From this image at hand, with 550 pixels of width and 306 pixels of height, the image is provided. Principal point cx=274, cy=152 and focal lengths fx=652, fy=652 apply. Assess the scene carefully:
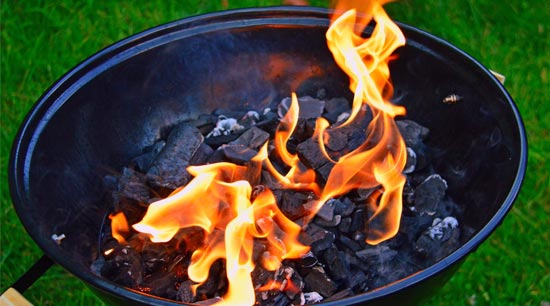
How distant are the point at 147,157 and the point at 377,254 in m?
0.89

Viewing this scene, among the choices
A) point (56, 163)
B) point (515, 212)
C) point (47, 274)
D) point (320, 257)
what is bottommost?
point (515, 212)

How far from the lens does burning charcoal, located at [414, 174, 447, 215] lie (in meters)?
2.16

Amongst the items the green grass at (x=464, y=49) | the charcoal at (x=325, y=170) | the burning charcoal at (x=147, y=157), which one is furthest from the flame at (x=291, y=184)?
the green grass at (x=464, y=49)

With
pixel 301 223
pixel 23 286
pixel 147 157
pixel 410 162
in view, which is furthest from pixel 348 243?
pixel 23 286

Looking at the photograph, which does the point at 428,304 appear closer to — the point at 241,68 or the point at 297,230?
the point at 297,230

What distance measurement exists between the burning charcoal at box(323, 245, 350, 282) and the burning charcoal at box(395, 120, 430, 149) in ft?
1.77

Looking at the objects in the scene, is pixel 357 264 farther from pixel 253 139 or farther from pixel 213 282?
pixel 253 139

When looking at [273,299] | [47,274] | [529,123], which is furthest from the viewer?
[529,123]

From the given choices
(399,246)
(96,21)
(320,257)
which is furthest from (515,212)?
(96,21)

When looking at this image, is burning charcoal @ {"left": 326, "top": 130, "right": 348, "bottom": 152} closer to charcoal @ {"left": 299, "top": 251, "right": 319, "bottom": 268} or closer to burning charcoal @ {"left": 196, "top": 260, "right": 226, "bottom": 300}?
charcoal @ {"left": 299, "top": 251, "right": 319, "bottom": 268}

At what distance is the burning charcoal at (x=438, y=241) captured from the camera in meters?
2.03

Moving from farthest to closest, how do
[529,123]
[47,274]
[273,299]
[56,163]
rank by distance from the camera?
[529,123] → [47,274] → [56,163] → [273,299]

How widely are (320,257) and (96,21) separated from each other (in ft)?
7.44

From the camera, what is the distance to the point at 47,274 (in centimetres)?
265
